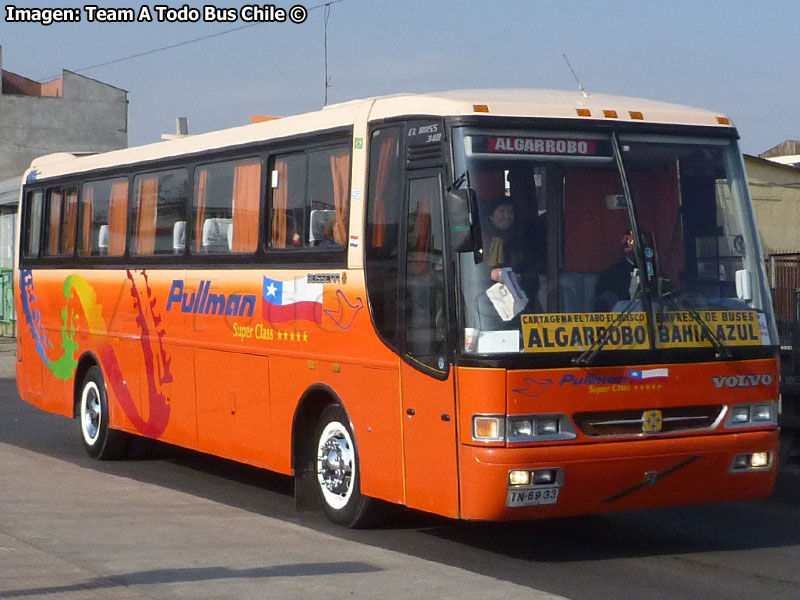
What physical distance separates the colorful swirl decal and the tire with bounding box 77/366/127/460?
256 millimetres

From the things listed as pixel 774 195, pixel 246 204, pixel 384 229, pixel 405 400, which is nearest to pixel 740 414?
pixel 405 400

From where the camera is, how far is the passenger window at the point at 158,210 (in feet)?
41.2

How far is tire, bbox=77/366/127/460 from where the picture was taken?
46.5 feet

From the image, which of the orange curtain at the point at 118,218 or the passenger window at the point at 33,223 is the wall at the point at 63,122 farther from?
the orange curtain at the point at 118,218

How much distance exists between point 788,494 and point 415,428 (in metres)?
4.28

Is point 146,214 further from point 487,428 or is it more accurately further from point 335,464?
point 487,428

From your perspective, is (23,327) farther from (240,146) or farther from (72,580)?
(72,580)

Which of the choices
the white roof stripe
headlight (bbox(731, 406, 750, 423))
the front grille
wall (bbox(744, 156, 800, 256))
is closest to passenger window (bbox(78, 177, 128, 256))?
the white roof stripe

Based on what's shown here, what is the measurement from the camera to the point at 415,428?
882cm

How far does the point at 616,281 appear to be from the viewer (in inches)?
336

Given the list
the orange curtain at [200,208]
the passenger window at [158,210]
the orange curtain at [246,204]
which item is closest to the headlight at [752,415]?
the orange curtain at [246,204]

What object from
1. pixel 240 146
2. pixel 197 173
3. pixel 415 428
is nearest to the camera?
pixel 415 428

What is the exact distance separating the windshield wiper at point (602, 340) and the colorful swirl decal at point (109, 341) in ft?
18.0

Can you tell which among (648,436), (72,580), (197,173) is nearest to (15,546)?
(72,580)
